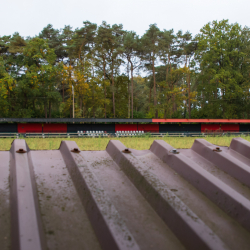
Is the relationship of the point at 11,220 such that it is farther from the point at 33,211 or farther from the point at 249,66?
the point at 249,66

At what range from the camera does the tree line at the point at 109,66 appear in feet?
129

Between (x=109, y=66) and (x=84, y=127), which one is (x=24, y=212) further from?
(x=109, y=66)

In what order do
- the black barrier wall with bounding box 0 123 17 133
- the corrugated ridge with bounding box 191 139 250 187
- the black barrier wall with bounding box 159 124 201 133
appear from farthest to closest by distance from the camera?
the black barrier wall with bounding box 159 124 201 133 < the black barrier wall with bounding box 0 123 17 133 < the corrugated ridge with bounding box 191 139 250 187

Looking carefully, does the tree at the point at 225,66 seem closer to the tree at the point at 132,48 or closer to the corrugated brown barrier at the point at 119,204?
the tree at the point at 132,48

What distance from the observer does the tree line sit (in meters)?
39.3

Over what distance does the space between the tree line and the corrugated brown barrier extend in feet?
116

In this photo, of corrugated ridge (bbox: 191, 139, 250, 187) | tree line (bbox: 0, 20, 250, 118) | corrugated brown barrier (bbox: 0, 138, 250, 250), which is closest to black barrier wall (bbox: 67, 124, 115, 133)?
tree line (bbox: 0, 20, 250, 118)

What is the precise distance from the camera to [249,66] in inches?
1602

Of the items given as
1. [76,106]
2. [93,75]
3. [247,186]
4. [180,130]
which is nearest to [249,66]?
[180,130]

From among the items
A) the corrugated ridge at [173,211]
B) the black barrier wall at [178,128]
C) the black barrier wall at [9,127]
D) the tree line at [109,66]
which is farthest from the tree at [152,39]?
the corrugated ridge at [173,211]

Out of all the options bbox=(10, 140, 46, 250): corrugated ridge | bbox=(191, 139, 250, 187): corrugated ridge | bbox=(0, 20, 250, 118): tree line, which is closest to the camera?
bbox=(10, 140, 46, 250): corrugated ridge

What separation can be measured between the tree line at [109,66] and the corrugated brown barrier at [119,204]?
116 ft

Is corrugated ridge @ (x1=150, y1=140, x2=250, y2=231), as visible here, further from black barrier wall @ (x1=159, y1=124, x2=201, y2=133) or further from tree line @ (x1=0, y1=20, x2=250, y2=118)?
tree line @ (x1=0, y1=20, x2=250, y2=118)

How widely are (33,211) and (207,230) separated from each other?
159 centimetres
